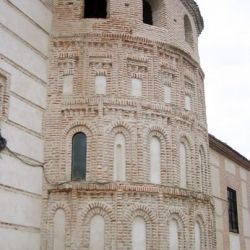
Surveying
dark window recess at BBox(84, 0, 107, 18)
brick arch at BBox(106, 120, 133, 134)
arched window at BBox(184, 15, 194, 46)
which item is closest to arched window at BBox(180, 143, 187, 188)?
brick arch at BBox(106, 120, 133, 134)

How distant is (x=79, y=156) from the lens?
41.6 feet

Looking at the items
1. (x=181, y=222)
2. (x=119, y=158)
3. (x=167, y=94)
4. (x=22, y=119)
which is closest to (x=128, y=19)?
(x=167, y=94)

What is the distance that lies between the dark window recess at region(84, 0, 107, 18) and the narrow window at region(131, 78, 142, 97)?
8.16ft

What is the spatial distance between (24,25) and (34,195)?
4103mm

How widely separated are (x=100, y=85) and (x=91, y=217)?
3.31m

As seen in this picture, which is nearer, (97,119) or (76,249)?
(76,249)

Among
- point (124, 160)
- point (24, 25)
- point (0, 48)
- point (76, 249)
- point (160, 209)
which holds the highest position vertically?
point (24, 25)

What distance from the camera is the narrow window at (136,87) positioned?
1327 centimetres

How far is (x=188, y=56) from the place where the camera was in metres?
14.7

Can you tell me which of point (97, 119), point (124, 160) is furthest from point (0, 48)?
point (124, 160)

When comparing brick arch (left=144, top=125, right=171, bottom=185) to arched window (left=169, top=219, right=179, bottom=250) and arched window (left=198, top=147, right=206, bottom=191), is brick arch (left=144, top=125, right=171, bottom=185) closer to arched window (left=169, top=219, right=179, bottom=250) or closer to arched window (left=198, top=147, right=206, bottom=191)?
arched window (left=169, top=219, right=179, bottom=250)

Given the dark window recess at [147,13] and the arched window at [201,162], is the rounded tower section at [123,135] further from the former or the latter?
the dark window recess at [147,13]

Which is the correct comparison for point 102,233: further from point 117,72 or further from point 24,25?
point 24,25

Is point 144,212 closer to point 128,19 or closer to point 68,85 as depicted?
point 68,85
